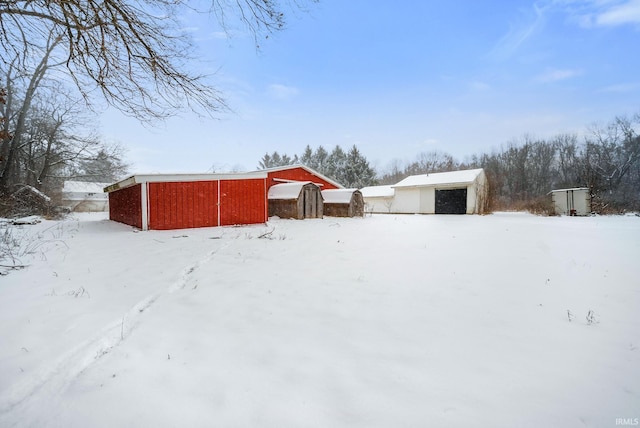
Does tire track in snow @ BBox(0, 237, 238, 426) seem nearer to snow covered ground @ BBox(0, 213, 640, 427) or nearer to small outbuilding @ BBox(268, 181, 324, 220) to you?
snow covered ground @ BBox(0, 213, 640, 427)

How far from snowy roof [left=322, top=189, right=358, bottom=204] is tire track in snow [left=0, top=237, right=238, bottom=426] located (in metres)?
15.0

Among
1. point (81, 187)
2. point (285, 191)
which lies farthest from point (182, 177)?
point (81, 187)

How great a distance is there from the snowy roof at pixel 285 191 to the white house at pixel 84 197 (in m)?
29.8

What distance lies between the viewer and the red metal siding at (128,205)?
11.1m

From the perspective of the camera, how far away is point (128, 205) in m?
13.1

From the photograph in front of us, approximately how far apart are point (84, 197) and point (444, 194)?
4404cm

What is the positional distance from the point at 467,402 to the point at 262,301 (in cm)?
248

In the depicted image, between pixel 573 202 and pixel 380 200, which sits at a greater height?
pixel 380 200

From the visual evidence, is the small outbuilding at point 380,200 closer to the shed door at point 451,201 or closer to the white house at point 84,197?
the shed door at point 451,201

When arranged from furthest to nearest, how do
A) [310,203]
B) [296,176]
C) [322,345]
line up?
[296,176] → [310,203] → [322,345]

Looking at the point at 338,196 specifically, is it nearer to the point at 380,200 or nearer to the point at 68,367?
the point at 380,200

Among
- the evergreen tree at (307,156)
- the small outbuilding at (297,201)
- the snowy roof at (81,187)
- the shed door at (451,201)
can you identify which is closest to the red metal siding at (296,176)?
the small outbuilding at (297,201)

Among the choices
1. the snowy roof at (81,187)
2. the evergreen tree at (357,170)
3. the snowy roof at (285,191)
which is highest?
the evergreen tree at (357,170)

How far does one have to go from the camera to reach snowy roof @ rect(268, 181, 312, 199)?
15.8 metres
